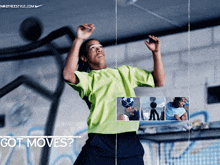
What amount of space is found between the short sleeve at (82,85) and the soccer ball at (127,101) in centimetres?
31

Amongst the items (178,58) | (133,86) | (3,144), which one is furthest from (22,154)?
(178,58)

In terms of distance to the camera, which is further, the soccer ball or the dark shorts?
the soccer ball

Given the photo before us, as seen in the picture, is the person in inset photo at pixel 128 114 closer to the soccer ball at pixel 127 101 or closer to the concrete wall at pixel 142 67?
the soccer ball at pixel 127 101

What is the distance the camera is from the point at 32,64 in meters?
2.48

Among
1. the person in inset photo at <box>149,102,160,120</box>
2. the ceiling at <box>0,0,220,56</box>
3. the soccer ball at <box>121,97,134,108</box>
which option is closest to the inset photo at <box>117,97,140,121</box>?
the soccer ball at <box>121,97,134,108</box>

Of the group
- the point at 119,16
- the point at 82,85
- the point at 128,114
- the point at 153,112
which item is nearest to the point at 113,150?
the point at 128,114

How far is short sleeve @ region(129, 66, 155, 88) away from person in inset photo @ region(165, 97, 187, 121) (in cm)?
24

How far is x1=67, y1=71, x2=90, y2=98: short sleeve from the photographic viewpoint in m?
2.38

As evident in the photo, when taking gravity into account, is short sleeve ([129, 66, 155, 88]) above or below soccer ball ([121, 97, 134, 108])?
above

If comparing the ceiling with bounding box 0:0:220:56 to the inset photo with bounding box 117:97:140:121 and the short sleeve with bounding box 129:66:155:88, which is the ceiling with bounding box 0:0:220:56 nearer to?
the short sleeve with bounding box 129:66:155:88

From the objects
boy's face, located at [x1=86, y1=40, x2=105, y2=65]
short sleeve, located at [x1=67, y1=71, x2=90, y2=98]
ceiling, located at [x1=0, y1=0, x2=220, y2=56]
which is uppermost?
ceiling, located at [x1=0, y1=0, x2=220, y2=56]

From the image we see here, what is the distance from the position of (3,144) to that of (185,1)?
201cm

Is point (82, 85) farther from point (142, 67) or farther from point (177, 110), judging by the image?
point (177, 110)

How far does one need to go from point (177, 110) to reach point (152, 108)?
221 mm
